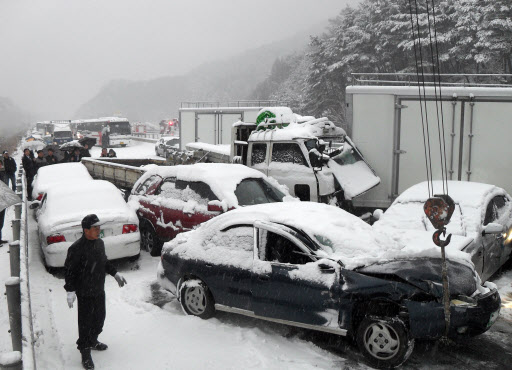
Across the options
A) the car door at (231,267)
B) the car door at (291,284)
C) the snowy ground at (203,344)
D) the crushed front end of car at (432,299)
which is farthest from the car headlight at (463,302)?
the car door at (231,267)

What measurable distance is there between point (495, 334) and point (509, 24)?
33.7 metres

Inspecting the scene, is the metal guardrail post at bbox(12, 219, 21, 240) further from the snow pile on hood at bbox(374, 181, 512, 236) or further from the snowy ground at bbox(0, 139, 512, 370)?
the snow pile on hood at bbox(374, 181, 512, 236)

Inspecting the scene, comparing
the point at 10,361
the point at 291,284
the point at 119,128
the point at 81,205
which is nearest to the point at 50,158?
the point at 81,205

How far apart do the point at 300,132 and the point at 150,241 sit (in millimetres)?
3885

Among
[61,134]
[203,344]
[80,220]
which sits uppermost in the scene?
[61,134]

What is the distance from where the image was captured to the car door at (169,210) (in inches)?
380

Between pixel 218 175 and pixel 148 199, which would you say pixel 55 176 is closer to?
pixel 148 199

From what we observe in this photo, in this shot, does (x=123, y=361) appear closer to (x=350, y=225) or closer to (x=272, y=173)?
(x=350, y=225)

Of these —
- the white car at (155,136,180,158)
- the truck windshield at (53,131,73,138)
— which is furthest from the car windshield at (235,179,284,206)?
the truck windshield at (53,131,73,138)

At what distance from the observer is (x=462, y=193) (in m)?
8.73

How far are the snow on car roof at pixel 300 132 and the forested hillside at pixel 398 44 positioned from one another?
871 inches

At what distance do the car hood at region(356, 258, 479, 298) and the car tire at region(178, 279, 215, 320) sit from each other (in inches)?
81.6

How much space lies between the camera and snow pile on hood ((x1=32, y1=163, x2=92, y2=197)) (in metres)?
12.1

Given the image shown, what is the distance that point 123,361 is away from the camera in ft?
19.0
